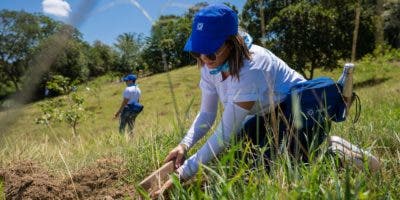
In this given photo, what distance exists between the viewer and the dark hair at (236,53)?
7.52 feet

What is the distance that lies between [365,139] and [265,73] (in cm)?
84

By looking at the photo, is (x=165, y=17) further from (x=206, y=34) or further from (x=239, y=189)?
(x=206, y=34)

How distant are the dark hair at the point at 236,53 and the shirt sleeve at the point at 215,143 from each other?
176 mm

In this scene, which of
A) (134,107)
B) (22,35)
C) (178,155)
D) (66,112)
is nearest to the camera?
(22,35)

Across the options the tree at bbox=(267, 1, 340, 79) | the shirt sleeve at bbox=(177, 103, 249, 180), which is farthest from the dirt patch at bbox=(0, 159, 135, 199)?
the tree at bbox=(267, 1, 340, 79)

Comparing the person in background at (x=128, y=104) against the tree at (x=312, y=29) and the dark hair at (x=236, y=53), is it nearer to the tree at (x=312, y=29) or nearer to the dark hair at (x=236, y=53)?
the dark hair at (x=236, y=53)

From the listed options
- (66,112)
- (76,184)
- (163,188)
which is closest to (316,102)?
(163,188)

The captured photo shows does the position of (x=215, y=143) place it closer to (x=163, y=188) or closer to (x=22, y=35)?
(x=163, y=188)

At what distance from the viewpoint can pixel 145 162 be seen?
2.83m

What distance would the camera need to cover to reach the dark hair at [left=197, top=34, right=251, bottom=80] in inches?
90.3

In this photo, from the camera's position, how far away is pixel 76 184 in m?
2.76

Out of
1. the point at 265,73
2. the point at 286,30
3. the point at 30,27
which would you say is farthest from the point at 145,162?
the point at 286,30

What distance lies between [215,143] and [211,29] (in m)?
0.54

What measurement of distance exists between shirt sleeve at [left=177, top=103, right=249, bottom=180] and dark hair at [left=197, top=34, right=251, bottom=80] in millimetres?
176
